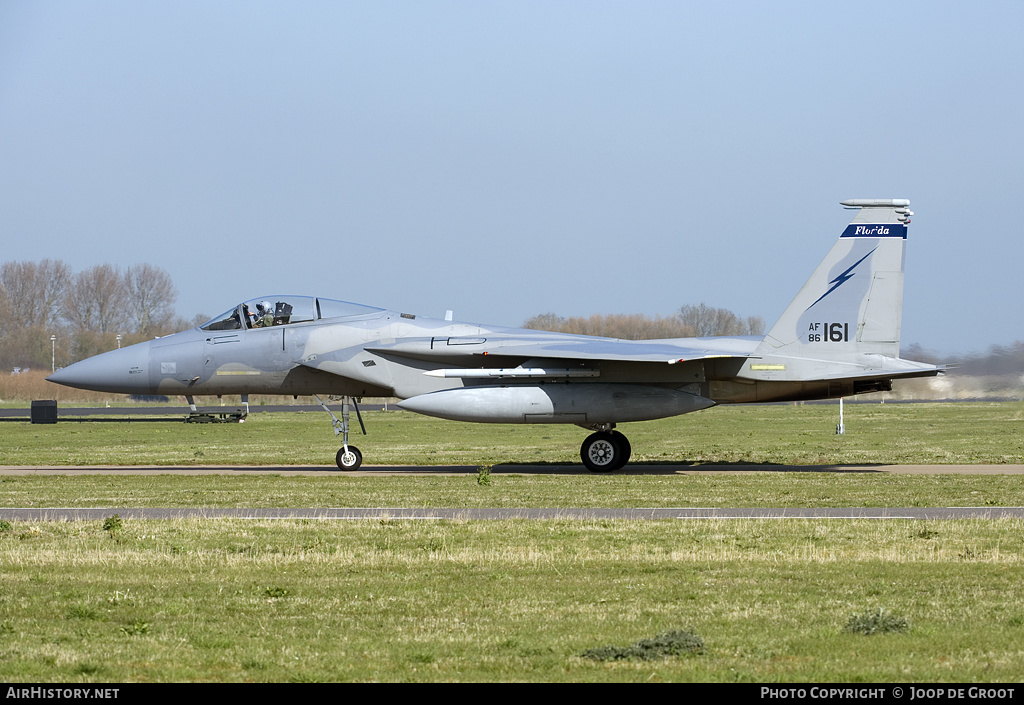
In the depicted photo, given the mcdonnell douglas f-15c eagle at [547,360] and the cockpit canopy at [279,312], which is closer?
the mcdonnell douglas f-15c eagle at [547,360]

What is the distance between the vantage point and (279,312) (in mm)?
23406

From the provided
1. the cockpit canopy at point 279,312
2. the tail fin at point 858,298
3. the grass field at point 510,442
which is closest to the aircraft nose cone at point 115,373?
the cockpit canopy at point 279,312

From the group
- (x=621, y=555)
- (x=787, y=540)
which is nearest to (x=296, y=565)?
(x=621, y=555)

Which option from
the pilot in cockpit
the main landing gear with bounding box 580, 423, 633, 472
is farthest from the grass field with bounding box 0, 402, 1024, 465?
the pilot in cockpit

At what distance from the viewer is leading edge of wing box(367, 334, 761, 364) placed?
72.7 feet

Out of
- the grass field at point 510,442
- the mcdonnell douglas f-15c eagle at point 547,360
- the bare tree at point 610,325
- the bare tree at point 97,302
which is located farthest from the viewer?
the bare tree at point 97,302

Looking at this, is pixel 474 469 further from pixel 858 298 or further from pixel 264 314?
pixel 858 298

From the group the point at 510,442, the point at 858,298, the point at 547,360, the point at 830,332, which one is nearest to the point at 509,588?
the point at 547,360

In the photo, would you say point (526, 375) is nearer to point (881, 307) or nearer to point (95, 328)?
point (881, 307)

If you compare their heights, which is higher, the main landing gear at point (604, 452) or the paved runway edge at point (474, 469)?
the main landing gear at point (604, 452)

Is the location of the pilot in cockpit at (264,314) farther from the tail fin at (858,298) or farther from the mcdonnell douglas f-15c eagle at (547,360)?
the tail fin at (858,298)

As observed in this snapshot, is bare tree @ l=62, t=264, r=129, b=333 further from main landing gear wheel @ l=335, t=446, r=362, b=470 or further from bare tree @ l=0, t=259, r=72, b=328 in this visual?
main landing gear wheel @ l=335, t=446, r=362, b=470

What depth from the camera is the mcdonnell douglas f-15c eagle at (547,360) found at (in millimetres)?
22172
